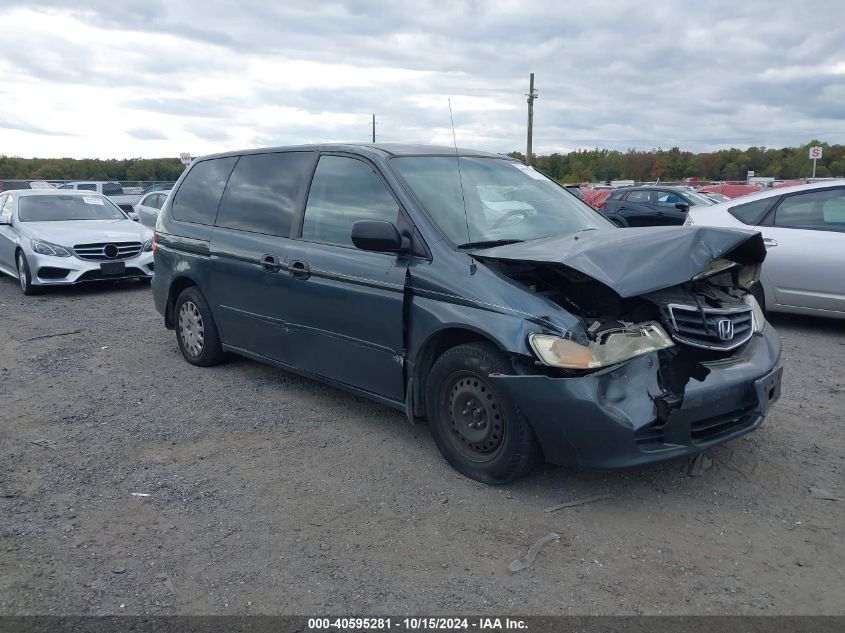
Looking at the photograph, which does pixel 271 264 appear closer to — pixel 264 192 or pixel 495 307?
pixel 264 192

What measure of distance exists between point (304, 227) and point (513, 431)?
7.14 feet

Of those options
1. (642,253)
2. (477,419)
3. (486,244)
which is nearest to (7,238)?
(486,244)

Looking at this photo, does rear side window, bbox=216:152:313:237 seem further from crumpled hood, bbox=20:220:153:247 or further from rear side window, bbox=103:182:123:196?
rear side window, bbox=103:182:123:196

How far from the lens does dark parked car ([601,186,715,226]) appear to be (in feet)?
56.2

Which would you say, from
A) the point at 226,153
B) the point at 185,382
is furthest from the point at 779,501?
the point at 226,153

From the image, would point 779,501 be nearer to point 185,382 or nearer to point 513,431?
point 513,431

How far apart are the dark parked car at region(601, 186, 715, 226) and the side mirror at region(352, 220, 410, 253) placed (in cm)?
1349

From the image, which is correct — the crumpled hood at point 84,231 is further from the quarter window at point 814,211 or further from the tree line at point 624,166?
the tree line at point 624,166

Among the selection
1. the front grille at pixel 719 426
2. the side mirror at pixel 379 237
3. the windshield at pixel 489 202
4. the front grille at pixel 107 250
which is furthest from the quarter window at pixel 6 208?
the front grille at pixel 719 426

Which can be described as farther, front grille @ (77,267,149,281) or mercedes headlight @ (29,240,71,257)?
front grille @ (77,267,149,281)

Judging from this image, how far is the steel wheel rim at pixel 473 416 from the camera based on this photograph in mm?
3766

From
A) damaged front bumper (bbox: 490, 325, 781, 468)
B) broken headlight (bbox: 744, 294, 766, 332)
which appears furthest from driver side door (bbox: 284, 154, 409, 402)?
broken headlight (bbox: 744, 294, 766, 332)

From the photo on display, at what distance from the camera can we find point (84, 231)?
1077 cm

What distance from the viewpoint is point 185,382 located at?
234 inches
